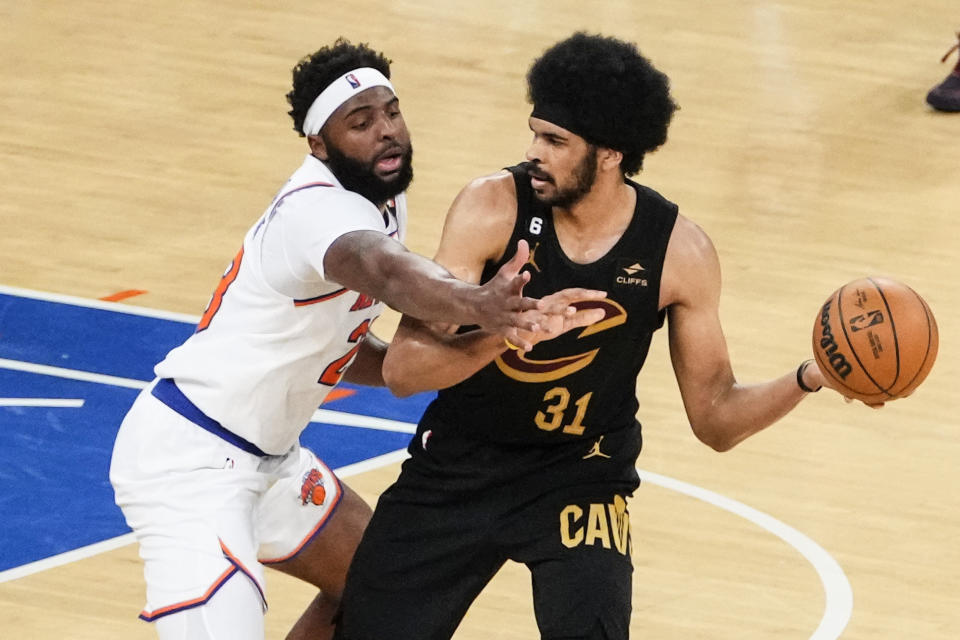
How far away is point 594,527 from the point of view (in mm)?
5484

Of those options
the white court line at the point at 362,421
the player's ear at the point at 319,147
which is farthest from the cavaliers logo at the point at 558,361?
the white court line at the point at 362,421

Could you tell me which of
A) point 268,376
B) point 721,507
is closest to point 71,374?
point 721,507

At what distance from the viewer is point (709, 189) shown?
10.8 m

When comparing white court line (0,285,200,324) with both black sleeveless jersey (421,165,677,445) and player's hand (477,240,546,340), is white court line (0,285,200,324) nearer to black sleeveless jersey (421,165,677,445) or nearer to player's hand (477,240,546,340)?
black sleeveless jersey (421,165,677,445)

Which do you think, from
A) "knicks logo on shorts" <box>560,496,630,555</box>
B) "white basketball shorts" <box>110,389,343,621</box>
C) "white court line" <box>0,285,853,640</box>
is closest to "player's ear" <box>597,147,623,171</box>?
"knicks logo on shorts" <box>560,496,630,555</box>

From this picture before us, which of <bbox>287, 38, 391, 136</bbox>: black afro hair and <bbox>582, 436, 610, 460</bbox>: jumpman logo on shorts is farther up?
<bbox>287, 38, 391, 136</bbox>: black afro hair

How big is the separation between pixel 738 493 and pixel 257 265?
10.2ft

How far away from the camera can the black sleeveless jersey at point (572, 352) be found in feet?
17.6

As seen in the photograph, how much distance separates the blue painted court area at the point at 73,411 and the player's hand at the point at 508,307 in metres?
3.20

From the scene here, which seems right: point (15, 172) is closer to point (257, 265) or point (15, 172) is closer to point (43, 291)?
point (43, 291)

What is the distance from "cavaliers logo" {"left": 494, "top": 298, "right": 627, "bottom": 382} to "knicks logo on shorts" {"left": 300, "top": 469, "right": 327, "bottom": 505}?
778 mm

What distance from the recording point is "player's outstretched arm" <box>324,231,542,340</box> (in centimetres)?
452

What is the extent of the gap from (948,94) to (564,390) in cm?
712

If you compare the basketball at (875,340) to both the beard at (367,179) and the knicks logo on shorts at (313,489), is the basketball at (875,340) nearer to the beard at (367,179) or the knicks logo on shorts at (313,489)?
the beard at (367,179)
